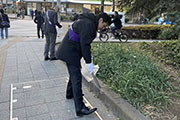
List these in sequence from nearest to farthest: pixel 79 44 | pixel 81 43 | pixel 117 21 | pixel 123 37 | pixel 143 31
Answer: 1. pixel 81 43
2. pixel 79 44
3. pixel 117 21
4. pixel 123 37
5. pixel 143 31

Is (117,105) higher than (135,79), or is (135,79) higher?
(135,79)

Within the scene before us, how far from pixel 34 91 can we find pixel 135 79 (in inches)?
83.1

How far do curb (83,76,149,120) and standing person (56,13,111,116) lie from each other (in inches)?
12.6

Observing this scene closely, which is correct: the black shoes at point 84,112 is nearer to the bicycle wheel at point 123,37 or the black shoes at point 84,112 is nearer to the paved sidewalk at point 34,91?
the paved sidewalk at point 34,91

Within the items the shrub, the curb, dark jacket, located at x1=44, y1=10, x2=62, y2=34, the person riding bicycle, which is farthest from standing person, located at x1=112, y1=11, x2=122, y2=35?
the curb

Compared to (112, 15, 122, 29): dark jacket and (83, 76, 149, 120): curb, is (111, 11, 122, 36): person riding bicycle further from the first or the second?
(83, 76, 149, 120): curb

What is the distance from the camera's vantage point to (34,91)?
3727mm

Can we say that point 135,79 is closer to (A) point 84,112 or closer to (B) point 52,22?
(A) point 84,112

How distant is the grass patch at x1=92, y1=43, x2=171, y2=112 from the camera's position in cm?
301

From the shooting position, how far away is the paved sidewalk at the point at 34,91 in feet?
9.60

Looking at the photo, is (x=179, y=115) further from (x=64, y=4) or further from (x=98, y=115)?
(x=64, y=4)

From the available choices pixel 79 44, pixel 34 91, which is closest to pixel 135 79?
pixel 79 44

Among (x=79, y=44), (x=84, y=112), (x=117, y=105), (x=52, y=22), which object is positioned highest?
(x=52, y=22)

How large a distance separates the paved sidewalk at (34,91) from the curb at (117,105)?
355 mm
